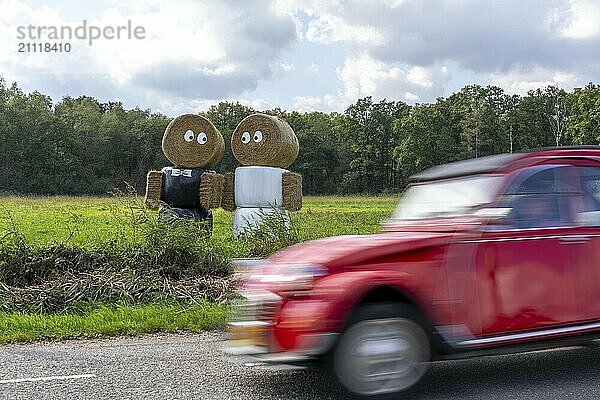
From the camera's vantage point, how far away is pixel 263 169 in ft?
50.7

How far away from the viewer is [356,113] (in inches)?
3054

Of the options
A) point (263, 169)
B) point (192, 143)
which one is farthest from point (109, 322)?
point (192, 143)

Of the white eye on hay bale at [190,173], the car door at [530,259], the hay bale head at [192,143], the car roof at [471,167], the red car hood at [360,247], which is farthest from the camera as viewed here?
the hay bale head at [192,143]

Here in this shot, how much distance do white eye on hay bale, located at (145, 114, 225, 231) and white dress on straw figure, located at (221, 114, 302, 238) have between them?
1.76ft

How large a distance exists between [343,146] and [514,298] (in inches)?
2779

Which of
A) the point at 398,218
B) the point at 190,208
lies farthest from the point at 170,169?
the point at 398,218

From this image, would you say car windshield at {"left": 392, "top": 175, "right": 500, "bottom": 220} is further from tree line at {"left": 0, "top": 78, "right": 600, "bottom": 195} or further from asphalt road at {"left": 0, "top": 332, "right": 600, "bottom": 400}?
tree line at {"left": 0, "top": 78, "right": 600, "bottom": 195}

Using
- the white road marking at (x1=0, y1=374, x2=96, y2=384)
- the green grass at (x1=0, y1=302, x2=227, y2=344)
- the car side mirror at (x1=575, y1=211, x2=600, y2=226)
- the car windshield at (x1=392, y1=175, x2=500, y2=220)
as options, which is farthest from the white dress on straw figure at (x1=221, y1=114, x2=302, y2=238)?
the car side mirror at (x1=575, y1=211, x2=600, y2=226)

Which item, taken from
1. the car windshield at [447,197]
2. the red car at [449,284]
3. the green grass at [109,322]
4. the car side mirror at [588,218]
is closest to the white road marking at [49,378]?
the red car at [449,284]

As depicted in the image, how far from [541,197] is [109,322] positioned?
4960 millimetres

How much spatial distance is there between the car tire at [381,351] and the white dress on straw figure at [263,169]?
10.4 meters

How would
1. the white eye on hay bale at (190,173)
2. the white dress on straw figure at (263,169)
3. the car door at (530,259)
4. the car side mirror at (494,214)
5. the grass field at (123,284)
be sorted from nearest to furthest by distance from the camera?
1. the car door at (530,259)
2. the car side mirror at (494,214)
3. the grass field at (123,284)
4. the white dress on straw figure at (263,169)
5. the white eye on hay bale at (190,173)

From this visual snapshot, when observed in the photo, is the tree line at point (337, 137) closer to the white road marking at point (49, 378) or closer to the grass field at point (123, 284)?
Answer: the grass field at point (123, 284)

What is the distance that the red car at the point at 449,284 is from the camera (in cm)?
467
